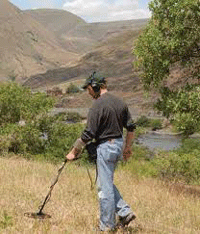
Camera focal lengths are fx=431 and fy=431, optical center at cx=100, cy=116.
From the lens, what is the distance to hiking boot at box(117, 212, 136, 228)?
6324 mm

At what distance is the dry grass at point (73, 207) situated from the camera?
6.30 m

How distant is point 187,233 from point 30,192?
133 inches

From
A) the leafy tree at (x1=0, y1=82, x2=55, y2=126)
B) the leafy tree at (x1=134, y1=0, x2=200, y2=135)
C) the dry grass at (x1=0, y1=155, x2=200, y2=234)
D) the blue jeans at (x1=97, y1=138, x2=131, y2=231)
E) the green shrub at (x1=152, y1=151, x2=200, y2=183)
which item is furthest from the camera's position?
the leafy tree at (x1=0, y1=82, x2=55, y2=126)

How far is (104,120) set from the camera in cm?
618

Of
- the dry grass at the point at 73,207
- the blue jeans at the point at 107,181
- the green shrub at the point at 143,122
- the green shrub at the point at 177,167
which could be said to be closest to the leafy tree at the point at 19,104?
the green shrub at the point at 177,167

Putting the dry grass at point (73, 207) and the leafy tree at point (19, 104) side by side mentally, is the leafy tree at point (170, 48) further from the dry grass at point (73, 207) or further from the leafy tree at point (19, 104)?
the leafy tree at point (19, 104)

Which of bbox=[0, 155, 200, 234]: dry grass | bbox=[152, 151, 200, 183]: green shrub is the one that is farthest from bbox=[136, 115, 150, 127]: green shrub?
bbox=[0, 155, 200, 234]: dry grass

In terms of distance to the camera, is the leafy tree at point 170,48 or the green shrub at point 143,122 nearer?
the leafy tree at point 170,48

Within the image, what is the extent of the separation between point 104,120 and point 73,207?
2187 mm

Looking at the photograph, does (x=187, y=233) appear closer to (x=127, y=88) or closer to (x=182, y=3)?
(x=182, y=3)

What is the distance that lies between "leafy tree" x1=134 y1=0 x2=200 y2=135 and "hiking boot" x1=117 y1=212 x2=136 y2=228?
7300mm

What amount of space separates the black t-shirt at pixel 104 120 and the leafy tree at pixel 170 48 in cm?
732

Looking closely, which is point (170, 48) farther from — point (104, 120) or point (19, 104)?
point (19, 104)

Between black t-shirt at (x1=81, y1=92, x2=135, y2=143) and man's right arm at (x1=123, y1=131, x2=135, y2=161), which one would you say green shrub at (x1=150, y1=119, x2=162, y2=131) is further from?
black t-shirt at (x1=81, y1=92, x2=135, y2=143)
